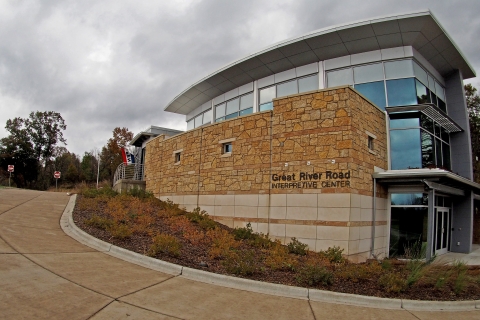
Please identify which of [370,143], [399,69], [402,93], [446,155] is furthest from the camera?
Answer: [446,155]

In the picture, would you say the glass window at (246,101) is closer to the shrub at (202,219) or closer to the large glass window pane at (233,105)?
the large glass window pane at (233,105)

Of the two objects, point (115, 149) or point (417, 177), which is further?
point (115, 149)

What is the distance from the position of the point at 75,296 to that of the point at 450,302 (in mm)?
7164

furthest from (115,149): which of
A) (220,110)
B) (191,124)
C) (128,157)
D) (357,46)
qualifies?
(357,46)

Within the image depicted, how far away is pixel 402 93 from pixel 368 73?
188cm

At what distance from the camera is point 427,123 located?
16391 mm

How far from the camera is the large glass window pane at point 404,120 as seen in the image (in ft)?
50.3

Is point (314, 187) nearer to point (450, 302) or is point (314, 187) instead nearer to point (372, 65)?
point (450, 302)

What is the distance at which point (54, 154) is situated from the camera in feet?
202

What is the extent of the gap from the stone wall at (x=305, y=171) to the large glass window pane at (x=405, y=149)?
3.42 feet

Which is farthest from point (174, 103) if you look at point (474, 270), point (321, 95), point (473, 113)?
point (473, 113)

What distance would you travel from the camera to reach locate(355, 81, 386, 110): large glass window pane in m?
15.7

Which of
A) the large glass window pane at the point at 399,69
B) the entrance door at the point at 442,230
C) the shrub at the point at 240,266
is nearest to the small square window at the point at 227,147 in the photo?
the shrub at the point at 240,266

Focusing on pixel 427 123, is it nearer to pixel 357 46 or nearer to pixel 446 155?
pixel 446 155
